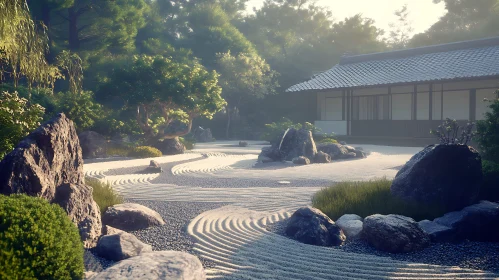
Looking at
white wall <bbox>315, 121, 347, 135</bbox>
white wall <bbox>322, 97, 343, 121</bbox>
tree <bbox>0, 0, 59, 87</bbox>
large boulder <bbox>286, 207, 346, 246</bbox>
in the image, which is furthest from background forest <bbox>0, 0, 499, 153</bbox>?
large boulder <bbox>286, 207, 346, 246</bbox>

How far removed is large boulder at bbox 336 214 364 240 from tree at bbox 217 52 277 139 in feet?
69.9

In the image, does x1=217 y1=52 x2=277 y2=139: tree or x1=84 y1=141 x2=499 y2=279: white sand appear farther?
x1=217 y1=52 x2=277 y2=139: tree

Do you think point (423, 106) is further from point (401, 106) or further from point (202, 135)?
point (202, 135)

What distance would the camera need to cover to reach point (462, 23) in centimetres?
3142

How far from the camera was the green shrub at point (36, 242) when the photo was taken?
2942mm

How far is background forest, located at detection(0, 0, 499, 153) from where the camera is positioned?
14.5 meters

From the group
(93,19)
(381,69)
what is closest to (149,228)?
(93,19)

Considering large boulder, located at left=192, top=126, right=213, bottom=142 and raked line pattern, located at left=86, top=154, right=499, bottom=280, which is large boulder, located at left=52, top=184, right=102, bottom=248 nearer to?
raked line pattern, located at left=86, top=154, right=499, bottom=280

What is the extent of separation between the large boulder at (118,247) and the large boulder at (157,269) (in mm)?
624

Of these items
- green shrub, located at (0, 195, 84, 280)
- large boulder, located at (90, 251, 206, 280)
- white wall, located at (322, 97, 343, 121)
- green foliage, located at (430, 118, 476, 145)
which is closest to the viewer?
green shrub, located at (0, 195, 84, 280)

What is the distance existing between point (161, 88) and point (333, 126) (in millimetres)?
10105

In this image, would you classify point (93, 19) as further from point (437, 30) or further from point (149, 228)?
point (437, 30)

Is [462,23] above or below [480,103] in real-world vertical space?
above

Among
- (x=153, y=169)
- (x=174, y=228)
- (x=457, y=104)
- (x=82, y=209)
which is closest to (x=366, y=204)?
(x=174, y=228)
